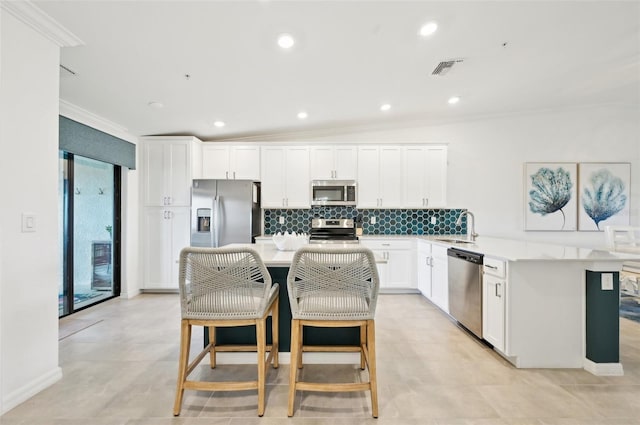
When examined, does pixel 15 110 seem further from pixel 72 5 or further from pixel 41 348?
pixel 41 348

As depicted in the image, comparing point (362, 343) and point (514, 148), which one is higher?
point (514, 148)

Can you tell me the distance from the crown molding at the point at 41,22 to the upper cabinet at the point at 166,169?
233cm

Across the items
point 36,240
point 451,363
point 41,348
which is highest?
point 36,240

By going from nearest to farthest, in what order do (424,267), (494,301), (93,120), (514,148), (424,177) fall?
1. (494,301)
2. (93,120)
3. (424,267)
4. (424,177)
5. (514,148)

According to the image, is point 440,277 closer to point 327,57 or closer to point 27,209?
point 327,57

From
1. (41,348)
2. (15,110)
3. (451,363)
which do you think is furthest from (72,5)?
(451,363)

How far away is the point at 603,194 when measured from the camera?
4.75m

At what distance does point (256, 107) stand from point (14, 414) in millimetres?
3353

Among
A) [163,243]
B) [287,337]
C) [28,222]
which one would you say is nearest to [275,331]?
[287,337]

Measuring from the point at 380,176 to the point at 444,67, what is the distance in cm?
192

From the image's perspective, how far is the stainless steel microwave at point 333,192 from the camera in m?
4.67

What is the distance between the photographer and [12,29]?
1.85m

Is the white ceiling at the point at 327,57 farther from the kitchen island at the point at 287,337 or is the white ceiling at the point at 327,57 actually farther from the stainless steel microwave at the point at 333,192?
the kitchen island at the point at 287,337

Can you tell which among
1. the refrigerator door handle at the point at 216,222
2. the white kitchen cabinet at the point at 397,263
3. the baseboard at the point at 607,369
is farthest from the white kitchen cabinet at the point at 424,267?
the refrigerator door handle at the point at 216,222
